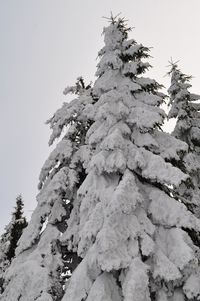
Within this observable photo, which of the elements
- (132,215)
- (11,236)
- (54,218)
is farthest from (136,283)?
(11,236)

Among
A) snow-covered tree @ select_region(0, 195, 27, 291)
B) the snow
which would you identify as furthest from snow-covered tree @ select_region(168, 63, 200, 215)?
snow-covered tree @ select_region(0, 195, 27, 291)

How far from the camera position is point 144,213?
39.2 ft

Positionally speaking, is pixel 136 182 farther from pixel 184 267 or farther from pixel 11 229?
pixel 11 229

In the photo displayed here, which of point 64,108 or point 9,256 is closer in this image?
point 64,108

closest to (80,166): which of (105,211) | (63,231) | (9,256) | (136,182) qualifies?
(63,231)

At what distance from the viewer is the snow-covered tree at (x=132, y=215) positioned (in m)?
10.7

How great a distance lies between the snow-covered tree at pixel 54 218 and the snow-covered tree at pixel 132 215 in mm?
769

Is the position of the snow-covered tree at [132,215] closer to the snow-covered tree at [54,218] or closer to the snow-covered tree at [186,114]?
the snow-covered tree at [54,218]

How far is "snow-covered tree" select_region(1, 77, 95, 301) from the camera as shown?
1291 cm

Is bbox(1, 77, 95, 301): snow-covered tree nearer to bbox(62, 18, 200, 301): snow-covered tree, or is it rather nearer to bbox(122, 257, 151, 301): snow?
bbox(62, 18, 200, 301): snow-covered tree

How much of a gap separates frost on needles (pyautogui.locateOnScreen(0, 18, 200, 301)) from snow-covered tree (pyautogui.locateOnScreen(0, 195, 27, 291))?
14.1 meters

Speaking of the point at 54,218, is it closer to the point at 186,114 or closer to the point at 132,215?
the point at 132,215

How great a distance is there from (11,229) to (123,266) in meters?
21.3

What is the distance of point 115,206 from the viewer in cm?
1117
